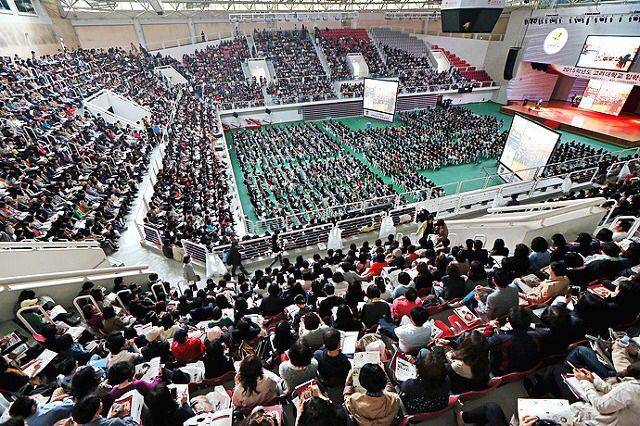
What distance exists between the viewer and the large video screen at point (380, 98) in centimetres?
2081

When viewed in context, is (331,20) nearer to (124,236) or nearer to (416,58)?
(416,58)

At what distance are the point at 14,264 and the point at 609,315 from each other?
8170 millimetres

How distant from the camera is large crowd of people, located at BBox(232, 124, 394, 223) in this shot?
40.5 feet

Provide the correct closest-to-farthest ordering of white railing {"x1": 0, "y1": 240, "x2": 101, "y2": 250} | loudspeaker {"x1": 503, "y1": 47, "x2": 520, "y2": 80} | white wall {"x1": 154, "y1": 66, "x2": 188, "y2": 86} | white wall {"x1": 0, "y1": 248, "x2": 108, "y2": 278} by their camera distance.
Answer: white wall {"x1": 0, "y1": 248, "x2": 108, "y2": 278} < white railing {"x1": 0, "y1": 240, "x2": 101, "y2": 250} < loudspeaker {"x1": 503, "y1": 47, "x2": 520, "y2": 80} < white wall {"x1": 154, "y1": 66, "x2": 188, "y2": 86}

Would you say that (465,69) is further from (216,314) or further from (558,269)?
(216,314)

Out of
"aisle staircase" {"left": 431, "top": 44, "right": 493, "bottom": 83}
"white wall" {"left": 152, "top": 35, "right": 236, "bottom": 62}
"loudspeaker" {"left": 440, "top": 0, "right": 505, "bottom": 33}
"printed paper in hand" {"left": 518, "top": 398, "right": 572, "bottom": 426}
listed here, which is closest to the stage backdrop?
"aisle staircase" {"left": 431, "top": 44, "right": 493, "bottom": 83}

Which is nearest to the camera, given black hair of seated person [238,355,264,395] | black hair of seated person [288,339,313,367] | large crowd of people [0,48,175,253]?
black hair of seated person [238,355,264,395]

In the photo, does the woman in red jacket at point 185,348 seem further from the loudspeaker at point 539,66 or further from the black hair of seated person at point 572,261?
the loudspeaker at point 539,66

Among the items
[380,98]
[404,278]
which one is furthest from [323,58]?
[404,278]

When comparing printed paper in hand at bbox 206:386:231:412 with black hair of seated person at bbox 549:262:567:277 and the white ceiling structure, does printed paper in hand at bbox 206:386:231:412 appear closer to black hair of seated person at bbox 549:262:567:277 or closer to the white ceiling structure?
black hair of seated person at bbox 549:262:567:277

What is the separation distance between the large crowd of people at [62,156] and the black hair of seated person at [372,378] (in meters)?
8.19

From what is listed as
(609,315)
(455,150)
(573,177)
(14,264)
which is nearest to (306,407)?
(609,315)

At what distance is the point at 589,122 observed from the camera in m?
18.6

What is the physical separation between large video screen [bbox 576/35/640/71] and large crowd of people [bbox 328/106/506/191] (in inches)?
218
